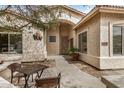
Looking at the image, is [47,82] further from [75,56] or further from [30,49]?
[75,56]

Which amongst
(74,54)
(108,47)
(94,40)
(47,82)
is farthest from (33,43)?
(47,82)

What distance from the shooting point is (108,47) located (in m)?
6.35

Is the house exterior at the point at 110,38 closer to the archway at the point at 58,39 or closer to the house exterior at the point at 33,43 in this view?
the house exterior at the point at 33,43

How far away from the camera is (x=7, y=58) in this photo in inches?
288

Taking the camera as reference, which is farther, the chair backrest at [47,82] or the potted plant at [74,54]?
the potted plant at [74,54]

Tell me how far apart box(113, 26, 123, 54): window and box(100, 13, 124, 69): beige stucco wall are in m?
0.18

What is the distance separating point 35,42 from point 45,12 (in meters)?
5.09

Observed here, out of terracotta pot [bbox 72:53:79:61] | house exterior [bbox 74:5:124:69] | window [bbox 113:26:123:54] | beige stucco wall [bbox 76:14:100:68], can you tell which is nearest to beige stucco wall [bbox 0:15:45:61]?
terracotta pot [bbox 72:53:79:61]

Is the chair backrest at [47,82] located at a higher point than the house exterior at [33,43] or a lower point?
lower

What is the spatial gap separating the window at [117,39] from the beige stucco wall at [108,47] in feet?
0.59

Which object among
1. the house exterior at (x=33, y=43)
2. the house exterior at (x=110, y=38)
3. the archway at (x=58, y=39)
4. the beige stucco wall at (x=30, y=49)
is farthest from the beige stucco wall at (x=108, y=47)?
the archway at (x=58, y=39)

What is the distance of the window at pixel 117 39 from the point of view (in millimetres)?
6395

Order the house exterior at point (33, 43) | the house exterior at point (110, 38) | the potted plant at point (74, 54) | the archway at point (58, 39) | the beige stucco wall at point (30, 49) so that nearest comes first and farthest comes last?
the house exterior at point (110, 38) < the house exterior at point (33, 43) < the beige stucco wall at point (30, 49) < the potted plant at point (74, 54) < the archway at point (58, 39)

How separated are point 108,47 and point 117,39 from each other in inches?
19.8
